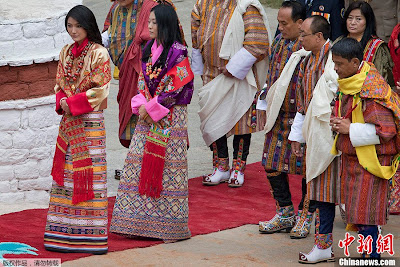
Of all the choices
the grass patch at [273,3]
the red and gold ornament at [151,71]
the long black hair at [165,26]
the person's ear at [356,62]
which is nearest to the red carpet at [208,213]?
the red and gold ornament at [151,71]

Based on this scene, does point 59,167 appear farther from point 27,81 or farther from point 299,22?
point 299,22

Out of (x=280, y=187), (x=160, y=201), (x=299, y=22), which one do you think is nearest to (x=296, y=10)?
(x=299, y=22)

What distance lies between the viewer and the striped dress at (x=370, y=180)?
18.1 feet

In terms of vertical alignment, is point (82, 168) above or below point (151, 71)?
below

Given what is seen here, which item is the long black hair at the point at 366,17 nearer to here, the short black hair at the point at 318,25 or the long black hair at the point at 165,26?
the short black hair at the point at 318,25

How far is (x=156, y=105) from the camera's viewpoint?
6.59 meters

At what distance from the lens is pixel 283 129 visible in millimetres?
6852

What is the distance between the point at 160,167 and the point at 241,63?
2027 millimetres

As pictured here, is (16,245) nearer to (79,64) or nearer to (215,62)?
(79,64)

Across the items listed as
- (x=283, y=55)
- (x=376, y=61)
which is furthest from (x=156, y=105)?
(x=376, y=61)

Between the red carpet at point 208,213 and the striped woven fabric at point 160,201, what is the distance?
106 mm

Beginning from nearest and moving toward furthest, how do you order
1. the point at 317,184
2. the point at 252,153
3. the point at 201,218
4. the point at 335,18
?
the point at 317,184 → the point at 201,218 → the point at 335,18 → the point at 252,153

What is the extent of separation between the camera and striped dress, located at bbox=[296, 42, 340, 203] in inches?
234

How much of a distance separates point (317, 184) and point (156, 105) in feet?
4.40
